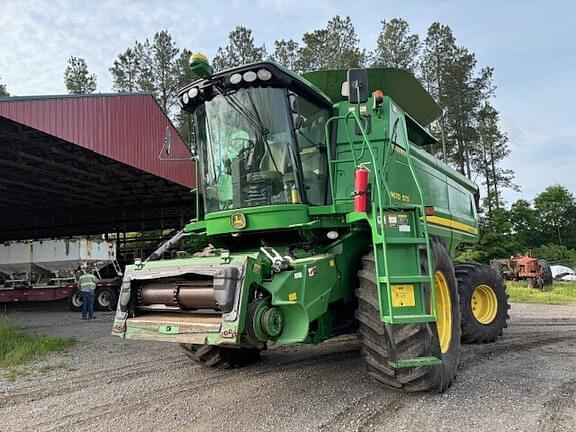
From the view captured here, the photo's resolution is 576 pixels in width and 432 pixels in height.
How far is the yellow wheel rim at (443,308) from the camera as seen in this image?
529 centimetres

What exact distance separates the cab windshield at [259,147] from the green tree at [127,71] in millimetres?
39457

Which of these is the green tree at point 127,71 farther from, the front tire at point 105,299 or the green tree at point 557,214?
the green tree at point 557,214

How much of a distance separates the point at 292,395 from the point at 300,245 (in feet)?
5.06

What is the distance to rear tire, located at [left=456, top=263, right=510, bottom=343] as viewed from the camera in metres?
7.41

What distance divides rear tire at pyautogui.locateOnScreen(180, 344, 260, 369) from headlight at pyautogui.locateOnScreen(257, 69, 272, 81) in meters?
3.17

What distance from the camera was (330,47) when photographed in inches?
1475

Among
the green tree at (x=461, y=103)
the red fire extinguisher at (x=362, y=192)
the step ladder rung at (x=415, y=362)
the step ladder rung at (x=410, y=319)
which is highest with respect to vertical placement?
the green tree at (x=461, y=103)

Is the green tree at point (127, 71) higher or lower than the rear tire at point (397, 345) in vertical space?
higher

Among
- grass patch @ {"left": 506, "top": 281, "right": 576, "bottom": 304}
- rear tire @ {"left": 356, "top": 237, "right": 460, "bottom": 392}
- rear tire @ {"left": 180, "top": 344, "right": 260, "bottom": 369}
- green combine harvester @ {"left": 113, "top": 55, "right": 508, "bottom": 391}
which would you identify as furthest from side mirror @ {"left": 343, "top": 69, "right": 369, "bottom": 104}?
grass patch @ {"left": 506, "top": 281, "right": 576, "bottom": 304}

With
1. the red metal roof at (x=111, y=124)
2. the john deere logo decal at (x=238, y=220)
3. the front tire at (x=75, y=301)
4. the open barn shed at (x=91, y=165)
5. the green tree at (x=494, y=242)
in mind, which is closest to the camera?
the john deere logo decal at (x=238, y=220)

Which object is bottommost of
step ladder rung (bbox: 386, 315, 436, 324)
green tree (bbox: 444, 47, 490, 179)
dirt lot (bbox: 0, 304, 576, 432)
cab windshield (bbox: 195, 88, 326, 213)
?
dirt lot (bbox: 0, 304, 576, 432)

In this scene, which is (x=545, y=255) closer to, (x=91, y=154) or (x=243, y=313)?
(x=91, y=154)

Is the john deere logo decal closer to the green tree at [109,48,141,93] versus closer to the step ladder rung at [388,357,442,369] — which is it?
the step ladder rung at [388,357,442,369]

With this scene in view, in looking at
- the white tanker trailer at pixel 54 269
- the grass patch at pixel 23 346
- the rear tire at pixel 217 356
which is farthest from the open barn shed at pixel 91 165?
the rear tire at pixel 217 356
